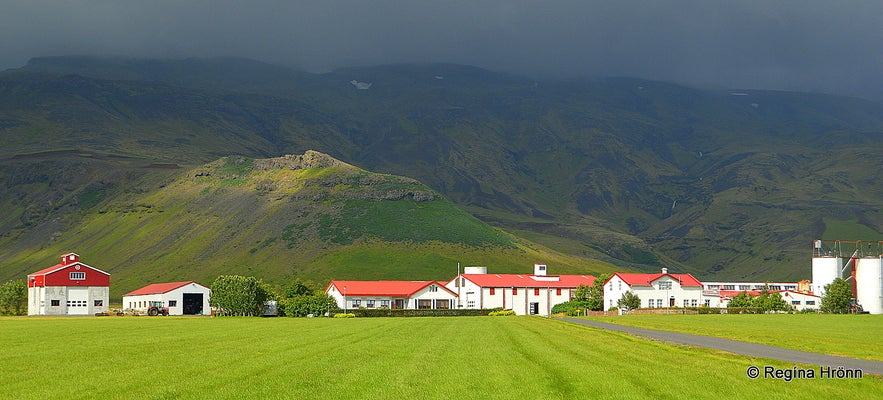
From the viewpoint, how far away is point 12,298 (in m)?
147

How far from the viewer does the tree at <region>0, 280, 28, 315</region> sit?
147125mm

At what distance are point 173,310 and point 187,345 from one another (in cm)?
11035

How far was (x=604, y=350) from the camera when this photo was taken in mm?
42969

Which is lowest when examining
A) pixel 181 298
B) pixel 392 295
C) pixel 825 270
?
pixel 181 298

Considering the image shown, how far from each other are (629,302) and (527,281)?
955 inches

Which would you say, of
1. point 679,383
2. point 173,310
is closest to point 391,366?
point 679,383

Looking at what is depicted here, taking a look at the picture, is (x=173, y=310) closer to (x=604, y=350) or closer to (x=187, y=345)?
(x=187, y=345)

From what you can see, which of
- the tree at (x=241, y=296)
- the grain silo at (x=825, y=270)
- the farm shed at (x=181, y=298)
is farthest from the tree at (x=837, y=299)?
the farm shed at (x=181, y=298)

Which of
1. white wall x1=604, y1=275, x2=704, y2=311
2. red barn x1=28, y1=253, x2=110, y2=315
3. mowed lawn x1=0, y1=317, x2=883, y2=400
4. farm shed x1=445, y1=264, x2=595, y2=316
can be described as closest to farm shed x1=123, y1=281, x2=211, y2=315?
red barn x1=28, y1=253, x2=110, y2=315

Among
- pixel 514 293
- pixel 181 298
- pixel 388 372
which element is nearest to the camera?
pixel 388 372

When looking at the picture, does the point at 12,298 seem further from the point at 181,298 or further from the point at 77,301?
the point at 181,298

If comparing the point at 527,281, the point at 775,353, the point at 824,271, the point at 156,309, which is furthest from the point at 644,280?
the point at 775,353

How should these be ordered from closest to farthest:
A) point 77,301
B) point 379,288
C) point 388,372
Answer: point 388,372 < point 379,288 < point 77,301

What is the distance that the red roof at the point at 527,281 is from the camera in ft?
487
